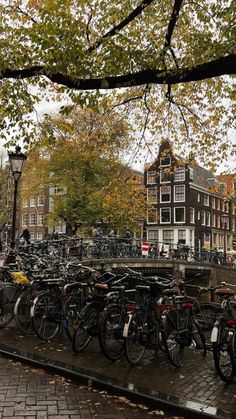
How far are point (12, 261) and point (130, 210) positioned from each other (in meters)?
20.6

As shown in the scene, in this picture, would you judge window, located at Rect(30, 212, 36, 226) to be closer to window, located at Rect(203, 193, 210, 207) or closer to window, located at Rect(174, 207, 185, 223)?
window, located at Rect(174, 207, 185, 223)

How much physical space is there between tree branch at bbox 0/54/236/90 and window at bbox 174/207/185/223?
1674 inches

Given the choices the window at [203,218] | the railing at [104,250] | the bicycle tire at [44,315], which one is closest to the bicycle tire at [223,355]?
the bicycle tire at [44,315]

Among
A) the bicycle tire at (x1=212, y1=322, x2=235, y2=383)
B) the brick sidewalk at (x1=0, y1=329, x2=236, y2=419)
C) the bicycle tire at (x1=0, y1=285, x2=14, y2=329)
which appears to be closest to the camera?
the brick sidewalk at (x1=0, y1=329, x2=236, y2=419)

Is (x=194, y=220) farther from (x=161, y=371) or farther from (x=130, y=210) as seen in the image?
(x=161, y=371)

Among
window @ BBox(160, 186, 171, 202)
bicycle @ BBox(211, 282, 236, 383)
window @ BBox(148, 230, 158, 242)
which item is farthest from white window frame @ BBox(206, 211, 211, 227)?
bicycle @ BBox(211, 282, 236, 383)

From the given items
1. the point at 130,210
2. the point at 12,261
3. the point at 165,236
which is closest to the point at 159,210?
the point at 165,236

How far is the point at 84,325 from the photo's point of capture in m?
6.41

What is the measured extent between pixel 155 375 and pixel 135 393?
0.90 metres

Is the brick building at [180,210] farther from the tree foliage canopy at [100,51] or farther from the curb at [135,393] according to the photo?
the curb at [135,393]

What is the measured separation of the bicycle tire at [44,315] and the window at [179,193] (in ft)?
137

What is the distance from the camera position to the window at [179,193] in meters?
48.7

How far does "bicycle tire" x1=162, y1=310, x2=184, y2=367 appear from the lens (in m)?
6.12

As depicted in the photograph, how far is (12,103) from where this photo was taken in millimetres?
8250
